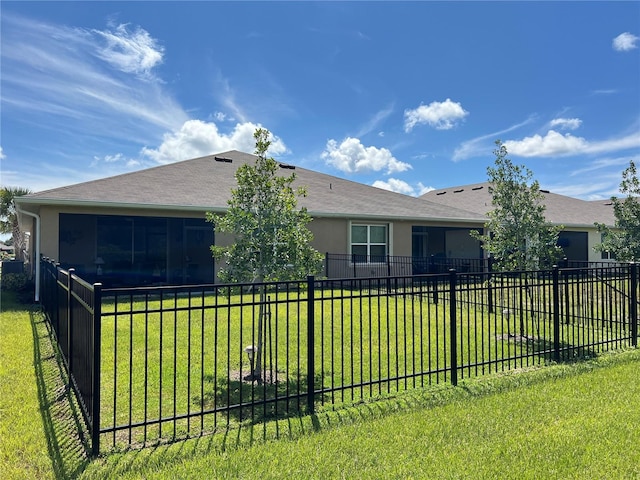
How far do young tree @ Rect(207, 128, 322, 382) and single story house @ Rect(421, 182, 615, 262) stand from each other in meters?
18.0

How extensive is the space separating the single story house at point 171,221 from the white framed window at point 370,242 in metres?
0.04

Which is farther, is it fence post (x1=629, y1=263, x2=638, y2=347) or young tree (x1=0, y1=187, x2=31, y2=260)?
young tree (x1=0, y1=187, x2=31, y2=260)

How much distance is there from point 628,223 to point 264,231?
41.2 feet

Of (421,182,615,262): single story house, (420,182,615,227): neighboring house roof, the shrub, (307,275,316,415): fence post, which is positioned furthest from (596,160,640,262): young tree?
the shrub

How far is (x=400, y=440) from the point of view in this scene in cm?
360

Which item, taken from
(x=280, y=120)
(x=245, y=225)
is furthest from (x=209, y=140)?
(x=245, y=225)

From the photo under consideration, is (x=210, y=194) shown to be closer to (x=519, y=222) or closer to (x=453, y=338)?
(x=519, y=222)

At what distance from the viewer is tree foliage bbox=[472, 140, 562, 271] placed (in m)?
8.71

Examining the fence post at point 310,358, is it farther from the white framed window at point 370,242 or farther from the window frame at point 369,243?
the white framed window at point 370,242

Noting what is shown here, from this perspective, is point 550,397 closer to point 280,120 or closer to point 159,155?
point 280,120

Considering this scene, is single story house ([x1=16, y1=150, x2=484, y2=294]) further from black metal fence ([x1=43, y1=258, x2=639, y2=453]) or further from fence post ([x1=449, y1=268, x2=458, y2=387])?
fence post ([x1=449, y1=268, x2=458, y2=387])

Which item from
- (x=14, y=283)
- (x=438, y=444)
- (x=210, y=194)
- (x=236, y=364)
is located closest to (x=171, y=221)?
(x=210, y=194)

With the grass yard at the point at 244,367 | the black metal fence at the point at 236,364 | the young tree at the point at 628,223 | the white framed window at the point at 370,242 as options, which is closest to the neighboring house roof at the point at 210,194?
the white framed window at the point at 370,242

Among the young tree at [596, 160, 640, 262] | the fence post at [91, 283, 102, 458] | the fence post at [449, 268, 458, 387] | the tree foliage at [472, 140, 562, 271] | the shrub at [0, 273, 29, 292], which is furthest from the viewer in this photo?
the shrub at [0, 273, 29, 292]
